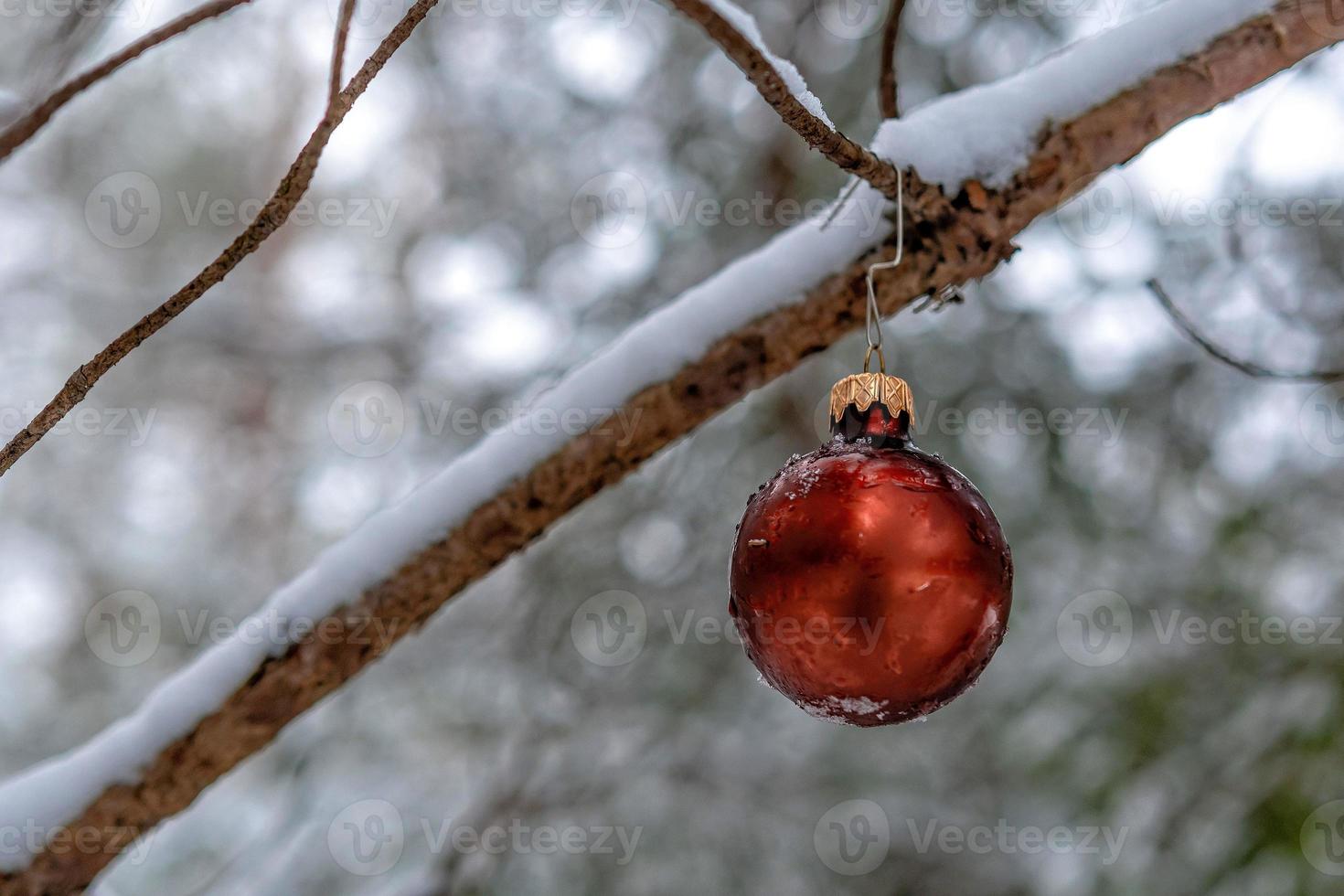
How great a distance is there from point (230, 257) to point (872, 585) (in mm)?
523

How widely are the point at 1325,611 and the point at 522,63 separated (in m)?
2.26

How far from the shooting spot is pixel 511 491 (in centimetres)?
106

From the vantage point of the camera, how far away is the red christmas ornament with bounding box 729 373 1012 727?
0.79 metres

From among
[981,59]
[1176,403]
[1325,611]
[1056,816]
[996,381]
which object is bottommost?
[1056,816]

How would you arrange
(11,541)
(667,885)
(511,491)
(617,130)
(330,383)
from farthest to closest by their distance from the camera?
(11,541)
(330,383)
(617,130)
(667,885)
(511,491)

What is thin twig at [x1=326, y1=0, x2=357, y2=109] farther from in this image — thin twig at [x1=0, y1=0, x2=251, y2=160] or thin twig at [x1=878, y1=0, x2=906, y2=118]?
thin twig at [x1=878, y1=0, x2=906, y2=118]

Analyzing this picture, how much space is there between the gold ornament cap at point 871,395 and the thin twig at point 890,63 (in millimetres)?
408

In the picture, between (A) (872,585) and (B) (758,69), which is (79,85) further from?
(A) (872,585)

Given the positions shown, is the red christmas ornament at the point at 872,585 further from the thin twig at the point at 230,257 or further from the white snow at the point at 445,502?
the thin twig at the point at 230,257

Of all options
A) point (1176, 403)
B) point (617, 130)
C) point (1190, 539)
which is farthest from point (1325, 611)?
point (617, 130)

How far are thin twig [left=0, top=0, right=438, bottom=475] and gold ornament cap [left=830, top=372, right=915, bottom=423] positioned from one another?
489mm

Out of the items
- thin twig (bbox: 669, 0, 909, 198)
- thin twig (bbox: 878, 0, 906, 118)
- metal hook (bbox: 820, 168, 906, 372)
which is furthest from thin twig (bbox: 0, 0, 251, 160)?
thin twig (bbox: 878, 0, 906, 118)

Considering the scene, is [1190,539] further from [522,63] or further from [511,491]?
[522,63]

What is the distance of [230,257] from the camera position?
658 mm
